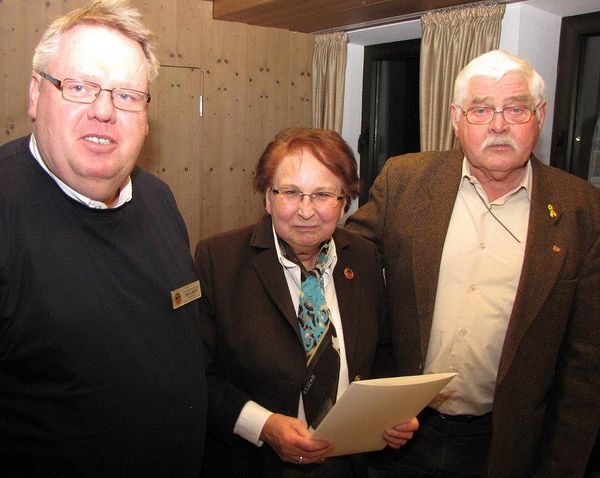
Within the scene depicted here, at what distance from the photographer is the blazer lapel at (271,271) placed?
5.50ft

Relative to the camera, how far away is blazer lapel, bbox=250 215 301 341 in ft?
5.50

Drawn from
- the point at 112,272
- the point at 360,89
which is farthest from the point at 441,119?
the point at 112,272

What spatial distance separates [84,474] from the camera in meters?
1.32

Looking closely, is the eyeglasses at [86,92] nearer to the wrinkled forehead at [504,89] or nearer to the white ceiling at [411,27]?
the wrinkled forehead at [504,89]

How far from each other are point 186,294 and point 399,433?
2.47 feet

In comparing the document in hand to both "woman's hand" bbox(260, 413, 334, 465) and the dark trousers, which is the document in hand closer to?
"woman's hand" bbox(260, 413, 334, 465)

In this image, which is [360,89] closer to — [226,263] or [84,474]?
[226,263]

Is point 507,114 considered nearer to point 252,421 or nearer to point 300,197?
point 300,197

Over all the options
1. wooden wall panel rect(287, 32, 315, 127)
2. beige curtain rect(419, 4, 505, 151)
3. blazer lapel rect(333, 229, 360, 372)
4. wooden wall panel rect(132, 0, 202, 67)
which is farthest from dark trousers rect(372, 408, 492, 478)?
wooden wall panel rect(287, 32, 315, 127)

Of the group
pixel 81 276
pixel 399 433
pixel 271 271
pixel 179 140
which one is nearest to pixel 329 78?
pixel 179 140

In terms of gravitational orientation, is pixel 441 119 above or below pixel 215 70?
below

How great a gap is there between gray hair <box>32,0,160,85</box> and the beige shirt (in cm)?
110

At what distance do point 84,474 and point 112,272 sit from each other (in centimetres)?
47

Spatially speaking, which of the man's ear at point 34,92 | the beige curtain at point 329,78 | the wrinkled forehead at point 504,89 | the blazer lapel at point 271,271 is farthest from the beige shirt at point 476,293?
the beige curtain at point 329,78
